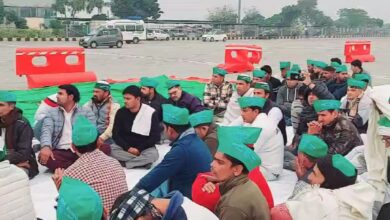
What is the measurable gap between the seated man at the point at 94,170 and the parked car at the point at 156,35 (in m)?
37.7

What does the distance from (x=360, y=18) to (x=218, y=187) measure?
373 ft

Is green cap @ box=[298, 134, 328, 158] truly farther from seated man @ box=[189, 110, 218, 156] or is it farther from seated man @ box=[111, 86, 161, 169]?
seated man @ box=[111, 86, 161, 169]

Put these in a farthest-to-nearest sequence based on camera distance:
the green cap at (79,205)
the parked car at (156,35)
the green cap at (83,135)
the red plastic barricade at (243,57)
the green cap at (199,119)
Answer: the parked car at (156,35) < the red plastic barricade at (243,57) < the green cap at (199,119) < the green cap at (83,135) < the green cap at (79,205)

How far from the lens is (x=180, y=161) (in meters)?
3.71

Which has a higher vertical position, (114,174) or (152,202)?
(152,202)

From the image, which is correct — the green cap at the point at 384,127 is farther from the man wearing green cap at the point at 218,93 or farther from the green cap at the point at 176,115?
the man wearing green cap at the point at 218,93

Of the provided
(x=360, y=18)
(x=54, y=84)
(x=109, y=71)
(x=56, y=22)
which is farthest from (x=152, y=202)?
(x=360, y=18)

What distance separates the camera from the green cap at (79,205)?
2.01 m

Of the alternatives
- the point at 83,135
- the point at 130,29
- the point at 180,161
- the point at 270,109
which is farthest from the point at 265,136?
the point at 130,29

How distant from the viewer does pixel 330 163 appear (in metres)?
3.04

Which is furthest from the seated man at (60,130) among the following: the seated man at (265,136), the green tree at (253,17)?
the green tree at (253,17)

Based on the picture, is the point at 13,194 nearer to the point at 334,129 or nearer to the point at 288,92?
the point at 334,129

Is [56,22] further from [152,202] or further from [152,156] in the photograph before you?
[152,202]

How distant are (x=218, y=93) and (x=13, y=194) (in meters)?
5.28
